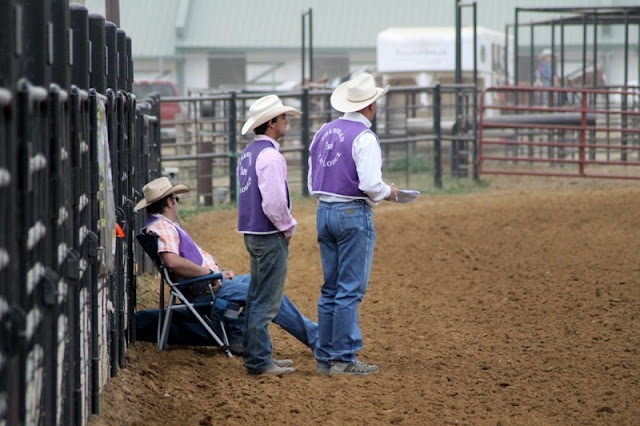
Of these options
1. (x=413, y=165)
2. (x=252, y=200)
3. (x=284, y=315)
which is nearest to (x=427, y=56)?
(x=413, y=165)

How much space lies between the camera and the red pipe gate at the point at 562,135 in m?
17.7

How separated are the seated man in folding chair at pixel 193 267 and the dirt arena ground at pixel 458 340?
0.22 m

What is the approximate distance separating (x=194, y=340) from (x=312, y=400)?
159 cm

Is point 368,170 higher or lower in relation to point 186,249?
higher

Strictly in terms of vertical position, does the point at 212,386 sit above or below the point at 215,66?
below

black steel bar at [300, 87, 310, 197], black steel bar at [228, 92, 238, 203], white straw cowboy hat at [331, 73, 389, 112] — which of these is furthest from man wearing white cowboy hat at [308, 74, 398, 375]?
black steel bar at [300, 87, 310, 197]

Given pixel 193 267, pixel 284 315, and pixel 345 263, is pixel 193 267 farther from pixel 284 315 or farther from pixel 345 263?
pixel 345 263

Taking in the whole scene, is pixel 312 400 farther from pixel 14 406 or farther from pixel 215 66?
pixel 215 66

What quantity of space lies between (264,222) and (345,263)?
22.2 inches

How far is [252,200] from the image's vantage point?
266 inches

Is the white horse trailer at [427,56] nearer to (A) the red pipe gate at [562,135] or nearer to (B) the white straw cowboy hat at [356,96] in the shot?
(A) the red pipe gate at [562,135]

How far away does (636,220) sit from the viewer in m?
13.1

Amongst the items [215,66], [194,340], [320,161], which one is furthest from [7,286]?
[215,66]

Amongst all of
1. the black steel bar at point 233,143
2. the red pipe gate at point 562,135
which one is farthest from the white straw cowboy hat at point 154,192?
the red pipe gate at point 562,135
